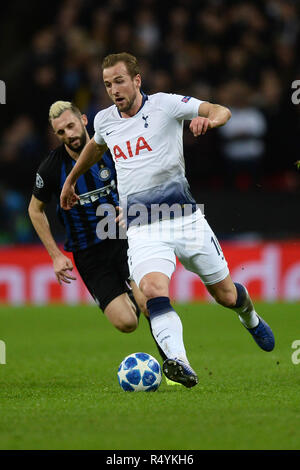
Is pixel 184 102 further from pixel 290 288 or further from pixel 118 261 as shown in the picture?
pixel 290 288

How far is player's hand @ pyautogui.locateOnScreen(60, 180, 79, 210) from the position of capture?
6.99 meters

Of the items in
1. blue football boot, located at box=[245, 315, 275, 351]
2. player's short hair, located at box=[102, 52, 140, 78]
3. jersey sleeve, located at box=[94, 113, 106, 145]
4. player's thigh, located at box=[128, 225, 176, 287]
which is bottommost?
blue football boot, located at box=[245, 315, 275, 351]

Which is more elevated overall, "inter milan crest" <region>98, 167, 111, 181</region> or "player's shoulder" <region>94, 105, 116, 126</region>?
"player's shoulder" <region>94, 105, 116, 126</region>

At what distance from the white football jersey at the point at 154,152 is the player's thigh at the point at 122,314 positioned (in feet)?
4.72

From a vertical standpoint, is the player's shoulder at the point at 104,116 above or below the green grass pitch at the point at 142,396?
above

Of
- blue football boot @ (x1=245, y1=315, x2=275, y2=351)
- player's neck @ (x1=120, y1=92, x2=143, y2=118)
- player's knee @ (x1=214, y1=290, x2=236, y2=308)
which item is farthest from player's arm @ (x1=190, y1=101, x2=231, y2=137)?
blue football boot @ (x1=245, y1=315, x2=275, y2=351)

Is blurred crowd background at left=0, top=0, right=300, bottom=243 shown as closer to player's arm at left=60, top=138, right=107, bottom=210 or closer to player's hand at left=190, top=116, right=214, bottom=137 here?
player's arm at left=60, top=138, right=107, bottom=210

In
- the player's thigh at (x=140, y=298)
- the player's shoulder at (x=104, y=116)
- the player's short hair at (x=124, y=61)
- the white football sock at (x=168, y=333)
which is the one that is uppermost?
the player's short hair at (x=124, y=61)

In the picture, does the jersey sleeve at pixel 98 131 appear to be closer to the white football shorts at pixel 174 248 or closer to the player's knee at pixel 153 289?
the white football shorts at pixel 174 248

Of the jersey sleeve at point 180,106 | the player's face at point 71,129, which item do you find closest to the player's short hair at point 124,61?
the jersey sleeve at point 180,106

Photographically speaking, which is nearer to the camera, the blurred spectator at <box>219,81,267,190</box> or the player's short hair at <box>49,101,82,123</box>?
the player's short hair at <box>49,101,82,123</box>

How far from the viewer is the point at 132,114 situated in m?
6.43

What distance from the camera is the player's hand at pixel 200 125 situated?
5691 mm

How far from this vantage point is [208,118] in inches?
232
